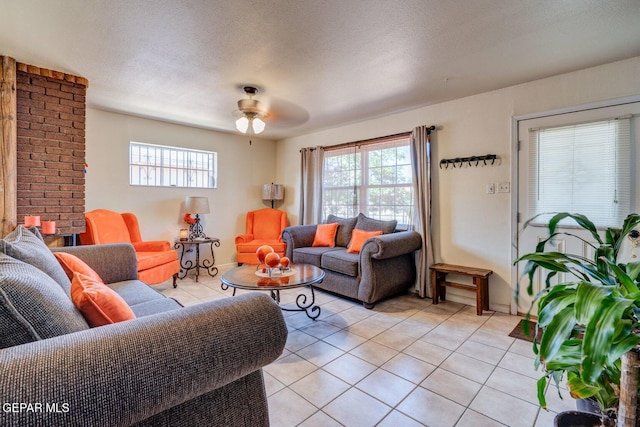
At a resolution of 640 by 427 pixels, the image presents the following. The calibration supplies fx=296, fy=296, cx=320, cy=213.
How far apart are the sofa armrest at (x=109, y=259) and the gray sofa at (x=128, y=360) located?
3.92ft

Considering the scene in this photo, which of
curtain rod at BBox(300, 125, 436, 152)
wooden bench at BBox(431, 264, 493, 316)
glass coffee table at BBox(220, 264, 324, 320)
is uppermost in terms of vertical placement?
curtain rod at BBox(300, 125, 436, 152)

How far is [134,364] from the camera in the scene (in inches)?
30.7

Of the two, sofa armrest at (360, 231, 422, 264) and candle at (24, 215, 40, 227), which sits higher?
candle at (24, 215, 40, 227)

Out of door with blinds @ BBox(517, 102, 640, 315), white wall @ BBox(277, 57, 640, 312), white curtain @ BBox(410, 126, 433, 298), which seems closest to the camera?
door with blinds @ BBox(517, 102, 640, 315)

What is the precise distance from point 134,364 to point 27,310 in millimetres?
360

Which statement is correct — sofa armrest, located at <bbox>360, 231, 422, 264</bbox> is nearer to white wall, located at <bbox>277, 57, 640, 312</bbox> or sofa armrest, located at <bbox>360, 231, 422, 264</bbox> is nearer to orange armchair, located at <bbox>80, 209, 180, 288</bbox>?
white wall, located at <bbox>277, 57, 640, 312</bbox>

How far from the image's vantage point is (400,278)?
11.4 feet

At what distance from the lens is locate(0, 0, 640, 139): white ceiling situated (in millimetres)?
1833

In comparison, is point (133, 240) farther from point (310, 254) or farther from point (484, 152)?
point (484, 152)

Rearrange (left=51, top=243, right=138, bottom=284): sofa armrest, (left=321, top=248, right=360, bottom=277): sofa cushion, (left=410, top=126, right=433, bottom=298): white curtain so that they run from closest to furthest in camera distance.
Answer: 1. (left=51, top=243, right=138, bottom=284): sofa armrest
2. (left=321, top=248, right=360, bottom=277): sofa cushion
3. (left=410, top=126, right=433, bottom=298): white curtain

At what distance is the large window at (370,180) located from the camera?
13.0 ft

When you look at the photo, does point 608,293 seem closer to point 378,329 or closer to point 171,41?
point 378,329
